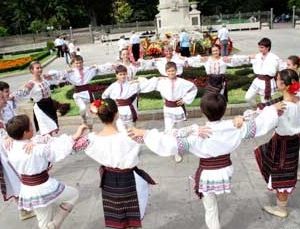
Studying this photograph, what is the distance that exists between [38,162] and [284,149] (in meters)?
2.83

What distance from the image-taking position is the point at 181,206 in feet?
20.4

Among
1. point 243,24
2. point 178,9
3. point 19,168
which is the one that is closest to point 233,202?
point 19,168

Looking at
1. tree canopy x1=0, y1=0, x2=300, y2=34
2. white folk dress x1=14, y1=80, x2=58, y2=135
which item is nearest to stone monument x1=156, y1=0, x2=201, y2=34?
white folk dress x1=14, y1=80, x2=58, y2=135

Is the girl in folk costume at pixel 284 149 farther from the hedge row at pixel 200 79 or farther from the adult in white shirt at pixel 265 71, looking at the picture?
the hedge row at pixel 200 79

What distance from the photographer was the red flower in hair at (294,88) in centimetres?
507

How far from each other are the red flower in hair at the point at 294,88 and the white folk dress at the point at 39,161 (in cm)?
250

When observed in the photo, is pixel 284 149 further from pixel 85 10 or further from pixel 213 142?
pixel 85 10

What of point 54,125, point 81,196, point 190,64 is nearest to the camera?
point 81,196

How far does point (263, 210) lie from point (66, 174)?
11.9 feet

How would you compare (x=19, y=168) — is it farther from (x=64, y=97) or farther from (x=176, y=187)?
(x=64, y=97)

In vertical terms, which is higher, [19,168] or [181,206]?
[19,168]

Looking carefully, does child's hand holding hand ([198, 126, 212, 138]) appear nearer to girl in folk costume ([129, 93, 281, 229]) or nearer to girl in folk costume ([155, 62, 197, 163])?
girl in folk costume ([129, 93, 281, 229])

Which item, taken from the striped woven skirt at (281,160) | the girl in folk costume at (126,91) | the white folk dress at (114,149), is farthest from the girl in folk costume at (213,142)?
the girl in folk costume at (126,91)

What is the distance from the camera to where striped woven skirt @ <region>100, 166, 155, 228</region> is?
186 inches
